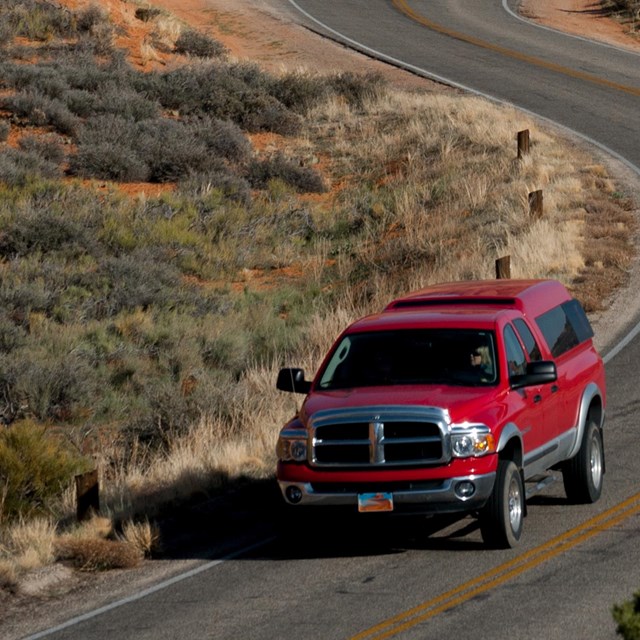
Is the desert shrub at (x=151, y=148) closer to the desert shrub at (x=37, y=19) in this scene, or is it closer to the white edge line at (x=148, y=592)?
the desert shrub at (x=37, y=19)

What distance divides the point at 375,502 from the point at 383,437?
472mm

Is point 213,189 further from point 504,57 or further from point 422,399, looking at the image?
point 422,399

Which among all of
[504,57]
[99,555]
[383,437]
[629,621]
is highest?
[629,621]

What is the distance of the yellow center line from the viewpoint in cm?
3826

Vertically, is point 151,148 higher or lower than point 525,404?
lower

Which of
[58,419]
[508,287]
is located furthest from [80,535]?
[58,419]

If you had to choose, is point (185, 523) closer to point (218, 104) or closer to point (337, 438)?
point (337, 438)

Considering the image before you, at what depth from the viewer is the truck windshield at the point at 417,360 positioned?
35.2ft

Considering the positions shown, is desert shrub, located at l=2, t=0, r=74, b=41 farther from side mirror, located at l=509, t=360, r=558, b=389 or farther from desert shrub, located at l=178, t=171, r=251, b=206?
side mirror, located at l=509, t=360, r=558, b=389

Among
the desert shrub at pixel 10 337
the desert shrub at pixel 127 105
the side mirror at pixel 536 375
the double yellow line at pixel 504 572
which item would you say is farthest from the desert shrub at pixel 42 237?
the side mirror at pixel 536 375

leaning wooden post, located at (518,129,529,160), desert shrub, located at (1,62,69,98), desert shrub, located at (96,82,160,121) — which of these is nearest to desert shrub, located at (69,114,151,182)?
desert shrub, located at (96,82,160,121)

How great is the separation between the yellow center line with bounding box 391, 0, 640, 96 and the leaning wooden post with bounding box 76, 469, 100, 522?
92.5 ft

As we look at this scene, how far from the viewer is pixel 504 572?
9656 millimetres

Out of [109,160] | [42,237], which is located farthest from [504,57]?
[42,237]
